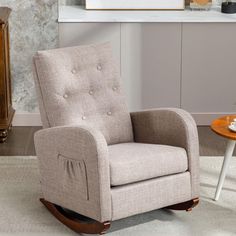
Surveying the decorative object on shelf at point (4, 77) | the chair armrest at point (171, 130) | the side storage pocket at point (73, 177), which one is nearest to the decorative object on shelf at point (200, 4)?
the decorative object on shelf at point (4, 77)

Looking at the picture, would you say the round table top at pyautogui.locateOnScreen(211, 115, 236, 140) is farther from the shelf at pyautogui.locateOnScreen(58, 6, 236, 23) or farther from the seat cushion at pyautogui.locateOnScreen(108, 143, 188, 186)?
the shelf at pyautogui.locateOnScreen(58, 6, 236, 23)

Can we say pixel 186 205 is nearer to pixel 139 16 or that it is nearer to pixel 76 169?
pixel 76 169

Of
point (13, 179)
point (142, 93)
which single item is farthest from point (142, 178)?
point (142, 93)

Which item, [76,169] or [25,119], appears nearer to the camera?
[76,169]

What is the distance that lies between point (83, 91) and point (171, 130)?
53 centimetres

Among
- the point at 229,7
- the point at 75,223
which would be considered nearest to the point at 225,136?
the point at 75,223

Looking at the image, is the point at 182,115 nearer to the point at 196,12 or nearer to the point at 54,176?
the point at 54,176

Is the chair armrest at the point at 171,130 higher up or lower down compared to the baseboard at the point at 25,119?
higher up

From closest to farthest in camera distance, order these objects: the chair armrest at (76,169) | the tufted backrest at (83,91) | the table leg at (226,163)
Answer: the chair armrest at (76,169) → the tufted backrest at (83,91) → the table leg at (226,163)

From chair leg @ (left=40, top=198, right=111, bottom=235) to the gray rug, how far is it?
0.10 feet

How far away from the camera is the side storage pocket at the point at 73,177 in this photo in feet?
12.8

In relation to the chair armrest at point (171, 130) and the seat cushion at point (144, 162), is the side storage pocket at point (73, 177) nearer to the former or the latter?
the seat cushion at point (144, 162)

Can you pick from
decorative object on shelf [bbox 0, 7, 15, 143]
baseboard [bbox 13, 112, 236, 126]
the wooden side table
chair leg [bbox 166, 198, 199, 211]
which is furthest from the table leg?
decorative object on shelf [bbox 0, 7, 15, 143]

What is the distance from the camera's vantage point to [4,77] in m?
5.45
